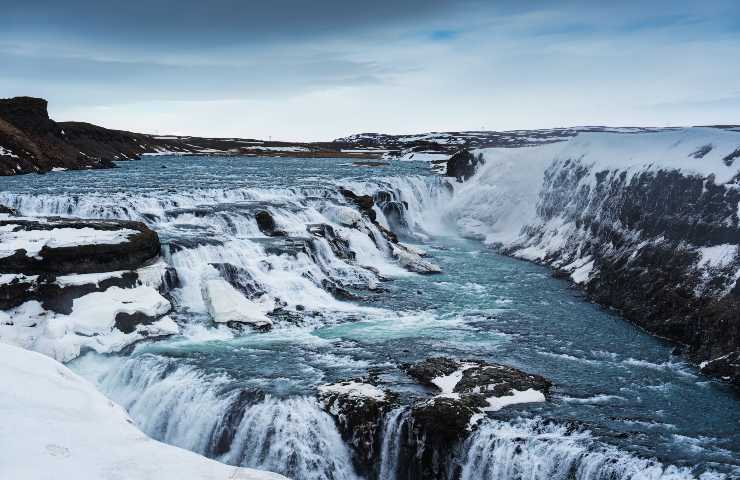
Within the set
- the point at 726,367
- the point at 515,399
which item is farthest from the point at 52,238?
the point at 726,367

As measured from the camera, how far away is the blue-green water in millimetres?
12242

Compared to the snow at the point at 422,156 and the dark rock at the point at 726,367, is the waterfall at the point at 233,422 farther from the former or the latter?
the snow at the point at 422,156

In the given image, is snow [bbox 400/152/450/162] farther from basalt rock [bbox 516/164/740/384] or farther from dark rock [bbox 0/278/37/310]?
dark rock [bbox 0/278/37/310]

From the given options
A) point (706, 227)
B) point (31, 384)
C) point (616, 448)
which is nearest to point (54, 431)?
point (31, 384)

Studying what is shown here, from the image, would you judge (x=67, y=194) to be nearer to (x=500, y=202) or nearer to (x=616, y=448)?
(x=500, y=202)

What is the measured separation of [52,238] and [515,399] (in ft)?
49.2

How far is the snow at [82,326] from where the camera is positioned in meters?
16.8

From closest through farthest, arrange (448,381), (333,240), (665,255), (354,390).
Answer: (354,390) < (448,381) < (665,255) < (333,240)

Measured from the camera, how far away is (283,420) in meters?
12.8

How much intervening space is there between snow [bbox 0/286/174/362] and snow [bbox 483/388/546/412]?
9.70 m

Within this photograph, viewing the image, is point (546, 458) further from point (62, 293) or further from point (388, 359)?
point (62, 293)

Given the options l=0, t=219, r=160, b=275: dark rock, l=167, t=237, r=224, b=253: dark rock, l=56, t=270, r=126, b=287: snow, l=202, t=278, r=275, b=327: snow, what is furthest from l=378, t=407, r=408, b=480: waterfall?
l=167, t=237, r=224, b=253: dark rock

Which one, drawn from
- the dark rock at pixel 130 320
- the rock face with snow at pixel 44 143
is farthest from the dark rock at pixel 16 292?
the rock face with snow at pixel 44 143

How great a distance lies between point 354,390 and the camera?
44.5 feet
